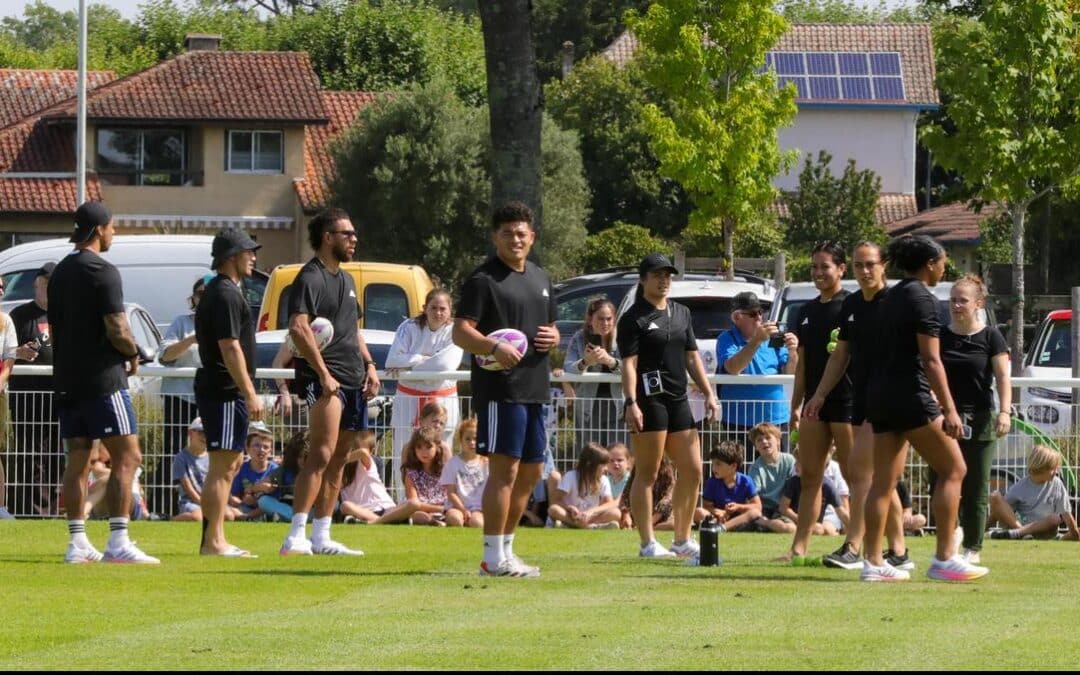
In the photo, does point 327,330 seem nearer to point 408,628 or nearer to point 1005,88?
point 408,628

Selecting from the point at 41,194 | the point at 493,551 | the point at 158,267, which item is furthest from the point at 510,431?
the point at 41,194

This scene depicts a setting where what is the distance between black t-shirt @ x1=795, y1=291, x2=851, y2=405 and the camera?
12773 mm

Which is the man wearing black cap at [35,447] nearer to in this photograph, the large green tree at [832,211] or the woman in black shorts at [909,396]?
the woman in black shorts at [909,396]

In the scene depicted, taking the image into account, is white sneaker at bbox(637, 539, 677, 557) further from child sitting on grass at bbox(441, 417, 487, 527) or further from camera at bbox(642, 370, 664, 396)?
child sitting on grass at bbox(441, 417, 487, 527)

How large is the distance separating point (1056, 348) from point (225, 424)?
1491cm

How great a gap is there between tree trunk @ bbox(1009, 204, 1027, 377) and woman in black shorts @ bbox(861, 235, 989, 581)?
13908mm

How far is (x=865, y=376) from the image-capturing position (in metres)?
12.0

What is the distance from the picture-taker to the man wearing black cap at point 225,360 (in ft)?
41.2

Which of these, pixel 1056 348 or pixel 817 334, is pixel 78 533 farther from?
pixel 1056 348

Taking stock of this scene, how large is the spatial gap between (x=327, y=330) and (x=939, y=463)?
3886 mm

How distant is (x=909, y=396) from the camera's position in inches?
452

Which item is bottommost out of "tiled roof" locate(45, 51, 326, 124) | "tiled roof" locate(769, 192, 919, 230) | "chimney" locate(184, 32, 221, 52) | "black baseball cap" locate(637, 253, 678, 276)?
"black baseball cap" locate(637, 253, 678, 276)

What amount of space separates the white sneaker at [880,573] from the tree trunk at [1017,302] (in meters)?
13.9

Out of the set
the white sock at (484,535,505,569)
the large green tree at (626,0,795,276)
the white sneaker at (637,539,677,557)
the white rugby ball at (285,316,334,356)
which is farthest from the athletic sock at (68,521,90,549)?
the large green tree at (626,0,795,276)
